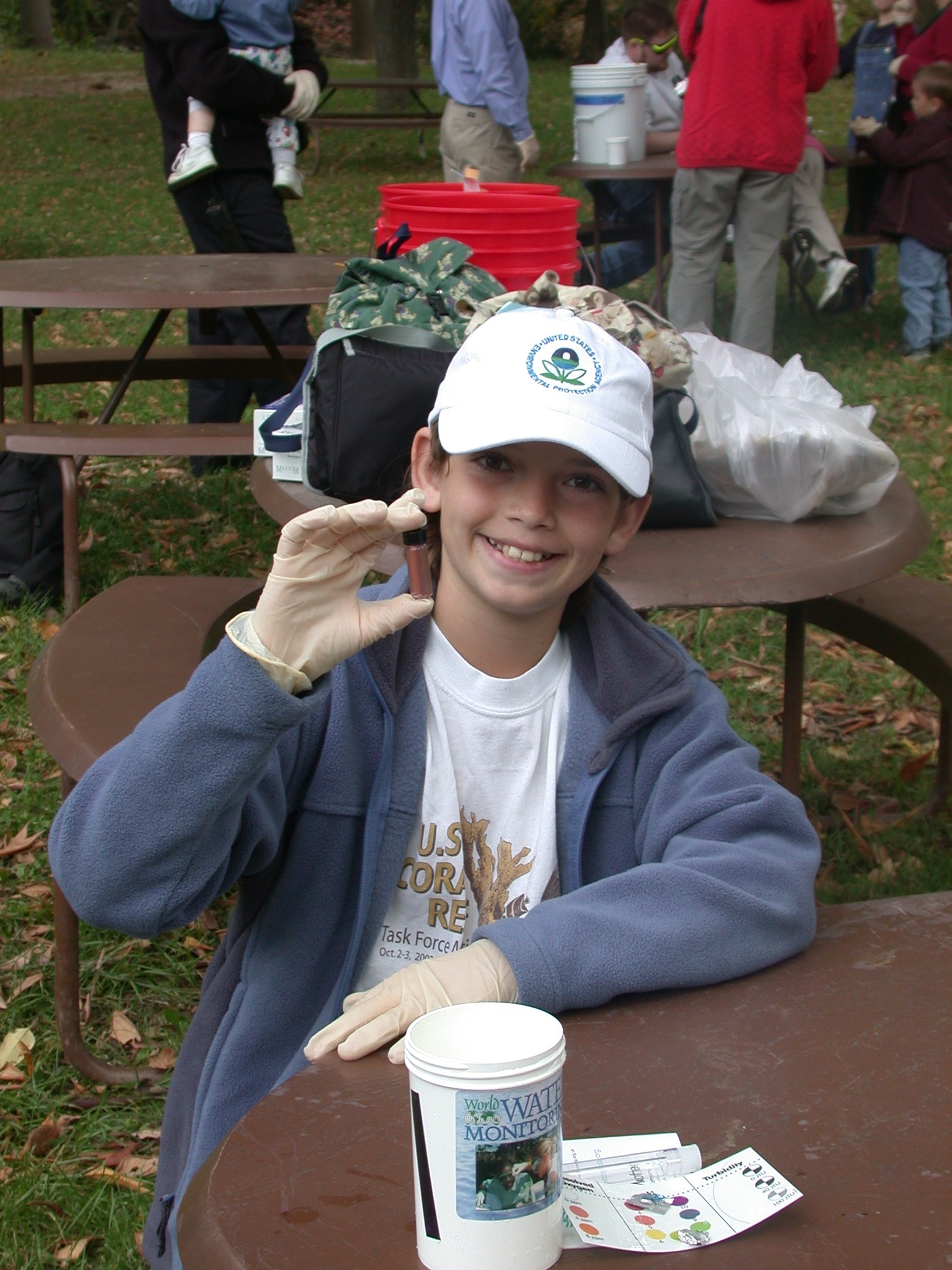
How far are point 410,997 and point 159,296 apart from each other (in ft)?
10.8

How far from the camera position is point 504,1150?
0.91m

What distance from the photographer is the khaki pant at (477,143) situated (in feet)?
26.4

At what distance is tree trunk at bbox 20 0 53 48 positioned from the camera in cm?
2602

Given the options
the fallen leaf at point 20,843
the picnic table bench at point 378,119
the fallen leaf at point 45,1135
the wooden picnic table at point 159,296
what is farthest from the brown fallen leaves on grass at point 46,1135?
the picnic table bench at point 378,119

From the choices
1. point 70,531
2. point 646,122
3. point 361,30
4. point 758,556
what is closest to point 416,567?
point 758,556

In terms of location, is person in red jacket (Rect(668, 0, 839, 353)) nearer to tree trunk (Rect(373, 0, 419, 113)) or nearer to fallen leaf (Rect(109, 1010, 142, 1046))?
fallen leaf (Rect(109, 1010, 142, 1046))

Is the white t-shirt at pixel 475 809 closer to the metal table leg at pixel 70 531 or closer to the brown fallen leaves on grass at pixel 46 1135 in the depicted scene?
the brown fallen leaves on grass at pixel 46 1135

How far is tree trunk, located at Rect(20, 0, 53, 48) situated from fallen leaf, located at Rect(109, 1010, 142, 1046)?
89.4 feet

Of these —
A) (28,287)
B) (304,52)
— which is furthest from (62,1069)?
(304,52)

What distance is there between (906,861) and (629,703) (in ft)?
6.61

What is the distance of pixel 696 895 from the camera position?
1395 millimetres

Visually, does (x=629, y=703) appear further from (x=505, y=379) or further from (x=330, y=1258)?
(x=330, y=1258)

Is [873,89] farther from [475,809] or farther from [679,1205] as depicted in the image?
[679,1205]

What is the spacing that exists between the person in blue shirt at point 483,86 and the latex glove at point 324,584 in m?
6.93
